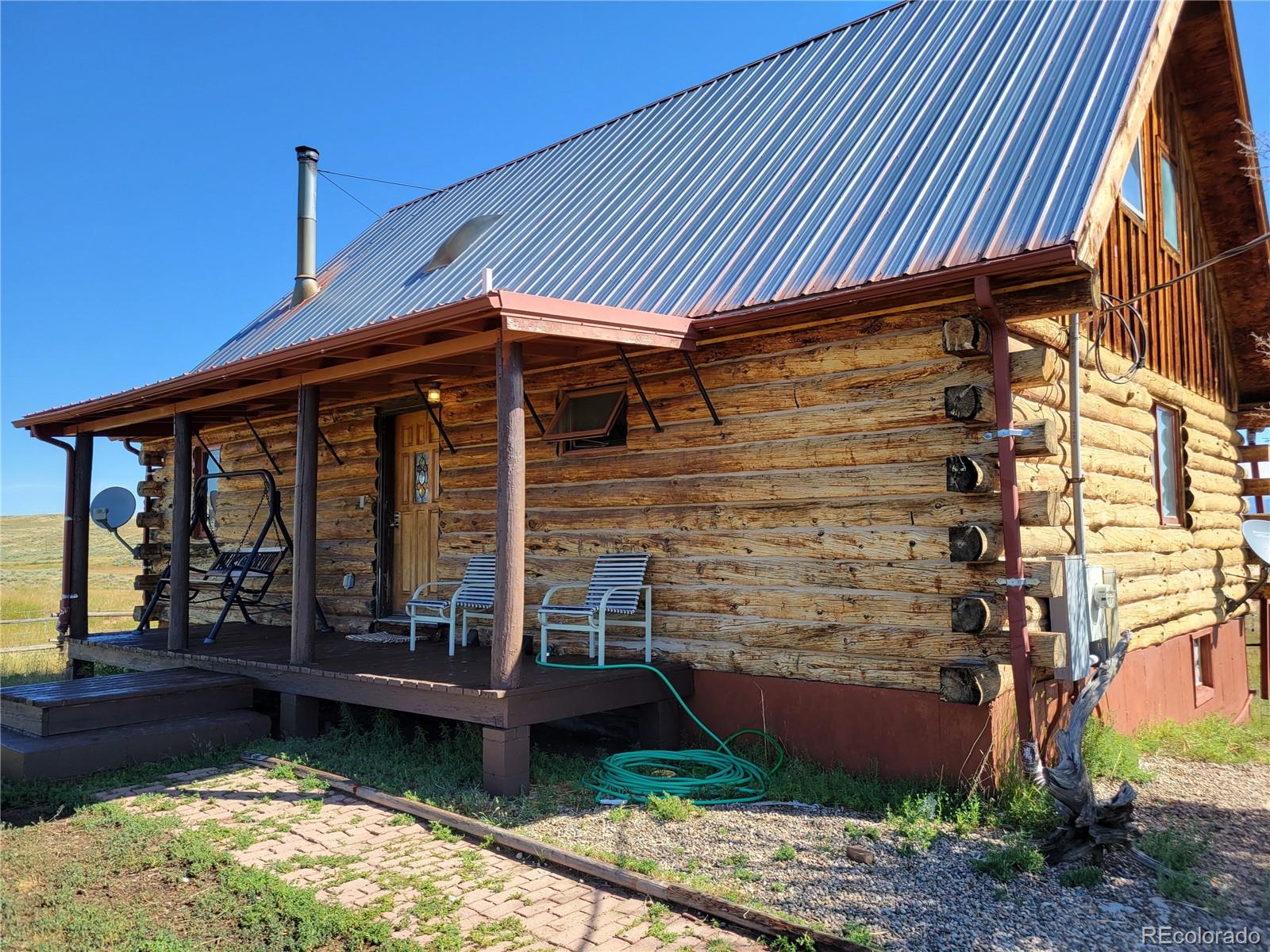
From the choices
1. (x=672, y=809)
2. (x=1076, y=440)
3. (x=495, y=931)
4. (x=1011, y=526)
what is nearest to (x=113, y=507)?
(x=672, y=809)

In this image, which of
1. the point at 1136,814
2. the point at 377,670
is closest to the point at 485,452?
the point at 377,670

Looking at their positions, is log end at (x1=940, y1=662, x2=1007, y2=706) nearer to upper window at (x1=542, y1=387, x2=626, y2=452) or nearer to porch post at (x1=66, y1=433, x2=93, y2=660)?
upper window at (x1=542, y1=387, x2=626, y2=452)

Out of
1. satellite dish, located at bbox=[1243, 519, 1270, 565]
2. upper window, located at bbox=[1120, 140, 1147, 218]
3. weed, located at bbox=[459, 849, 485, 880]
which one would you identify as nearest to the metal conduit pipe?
upper window, located at bbox=[1120, 140, 1147, 218]

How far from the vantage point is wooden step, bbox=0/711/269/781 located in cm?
639

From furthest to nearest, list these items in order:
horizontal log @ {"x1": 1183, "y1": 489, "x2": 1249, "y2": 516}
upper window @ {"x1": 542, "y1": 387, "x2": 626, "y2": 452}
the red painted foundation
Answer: horizontal log @ {"x1": 1183, "y1": 489, "x2": 1249, "y2": 516}
upper window @ {"x1": 542, "y1": 387, "x2": 626, "y2": 452}
the red painted foundation

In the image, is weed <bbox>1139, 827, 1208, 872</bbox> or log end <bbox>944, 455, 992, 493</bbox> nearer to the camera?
weed <bbox>1139, 827, 1208, 872</bbox>

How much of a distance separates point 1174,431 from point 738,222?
5590mm

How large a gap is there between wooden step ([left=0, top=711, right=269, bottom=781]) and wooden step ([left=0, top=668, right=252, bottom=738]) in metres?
0.07

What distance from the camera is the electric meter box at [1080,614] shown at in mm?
5668

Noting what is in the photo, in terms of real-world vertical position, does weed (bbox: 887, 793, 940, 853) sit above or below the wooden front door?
below

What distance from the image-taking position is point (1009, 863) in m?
4.54

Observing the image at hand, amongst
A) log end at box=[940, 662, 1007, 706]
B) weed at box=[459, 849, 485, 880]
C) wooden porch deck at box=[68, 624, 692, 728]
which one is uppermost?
log end at box=[940, 662, 1007, 706]

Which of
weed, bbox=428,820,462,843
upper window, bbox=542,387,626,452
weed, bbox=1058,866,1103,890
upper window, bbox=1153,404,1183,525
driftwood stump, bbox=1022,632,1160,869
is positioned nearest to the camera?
weed, bbox=1058,866,1103,890

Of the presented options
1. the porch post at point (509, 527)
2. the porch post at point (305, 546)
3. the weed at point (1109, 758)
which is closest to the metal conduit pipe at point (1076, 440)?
the weed at point (1109, 758)
